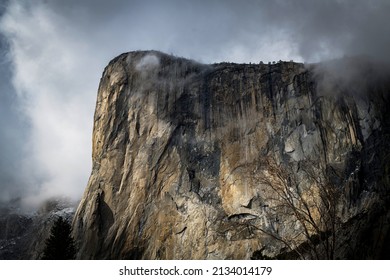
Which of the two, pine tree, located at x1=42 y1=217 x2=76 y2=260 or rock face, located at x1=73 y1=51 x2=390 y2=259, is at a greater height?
rock face, located at x1=73 y1=51 x2=390 y2=259

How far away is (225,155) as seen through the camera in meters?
47.8

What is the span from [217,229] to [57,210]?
45020 mm

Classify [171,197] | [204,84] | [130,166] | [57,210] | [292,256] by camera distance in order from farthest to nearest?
1. [57,210]
2. [204,84]
3. [130,166]
4. [171,197]
5. [292,256]

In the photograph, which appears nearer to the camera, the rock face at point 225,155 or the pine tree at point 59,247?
the pine tree at point 59,247

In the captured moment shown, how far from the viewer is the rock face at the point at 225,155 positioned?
40781mm

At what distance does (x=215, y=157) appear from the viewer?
47.9 metres

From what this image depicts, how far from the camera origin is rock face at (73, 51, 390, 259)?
40.8m

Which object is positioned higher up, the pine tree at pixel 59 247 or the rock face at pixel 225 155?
the rock face at pixel 225 155

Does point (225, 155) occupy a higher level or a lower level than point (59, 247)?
higher

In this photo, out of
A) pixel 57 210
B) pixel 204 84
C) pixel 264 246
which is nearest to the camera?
pixel 264 246

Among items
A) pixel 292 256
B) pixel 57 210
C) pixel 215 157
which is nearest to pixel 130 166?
pixel 215 157

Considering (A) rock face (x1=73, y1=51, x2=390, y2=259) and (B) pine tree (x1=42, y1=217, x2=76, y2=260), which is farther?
(A) rock face (x1=73, y1=51, x2=390, y2=259)

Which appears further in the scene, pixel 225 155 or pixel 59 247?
pixel 225 155

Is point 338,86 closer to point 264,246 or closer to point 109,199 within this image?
point 264,246
